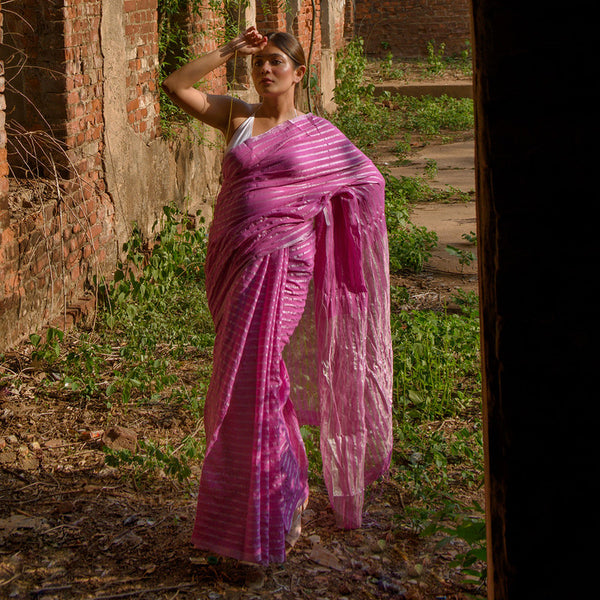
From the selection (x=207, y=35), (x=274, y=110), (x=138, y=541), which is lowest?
(x=138, y=541)

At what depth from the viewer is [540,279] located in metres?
0.90

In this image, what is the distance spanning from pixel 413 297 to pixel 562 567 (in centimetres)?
492

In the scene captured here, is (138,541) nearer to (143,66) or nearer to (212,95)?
(212,95)

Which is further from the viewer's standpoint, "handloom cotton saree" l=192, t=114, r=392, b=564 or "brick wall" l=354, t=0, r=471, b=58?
"brick wall" l=354, t=0, r=471, b=58

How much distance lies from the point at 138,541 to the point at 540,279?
2.58 metres

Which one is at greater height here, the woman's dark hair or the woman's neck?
the woman's dark hair

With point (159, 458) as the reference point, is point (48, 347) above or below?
above

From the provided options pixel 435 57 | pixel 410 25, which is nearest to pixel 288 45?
pixel 435 57

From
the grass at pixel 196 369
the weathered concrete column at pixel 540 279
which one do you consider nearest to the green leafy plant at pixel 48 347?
the grass at pixel 196 369

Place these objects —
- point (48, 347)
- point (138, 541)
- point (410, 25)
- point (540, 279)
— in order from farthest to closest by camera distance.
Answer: point (410, 25) → point (48, 347) → point (138, 541) → point (540, 279)

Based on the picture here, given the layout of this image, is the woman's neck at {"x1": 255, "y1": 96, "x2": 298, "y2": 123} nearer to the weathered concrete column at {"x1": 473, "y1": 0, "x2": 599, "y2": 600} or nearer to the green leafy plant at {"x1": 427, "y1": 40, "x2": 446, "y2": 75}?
the weathered concrete column at {"x1": 473, "y1": 0, "x2": 599, "y2": 600}

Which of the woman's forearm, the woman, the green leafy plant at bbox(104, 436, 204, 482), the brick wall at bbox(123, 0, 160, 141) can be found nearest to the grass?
the green leafy plant at bbox(104, 436, 204, 482)

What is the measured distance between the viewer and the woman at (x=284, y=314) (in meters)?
2.92

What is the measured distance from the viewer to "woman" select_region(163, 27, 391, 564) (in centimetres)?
292
